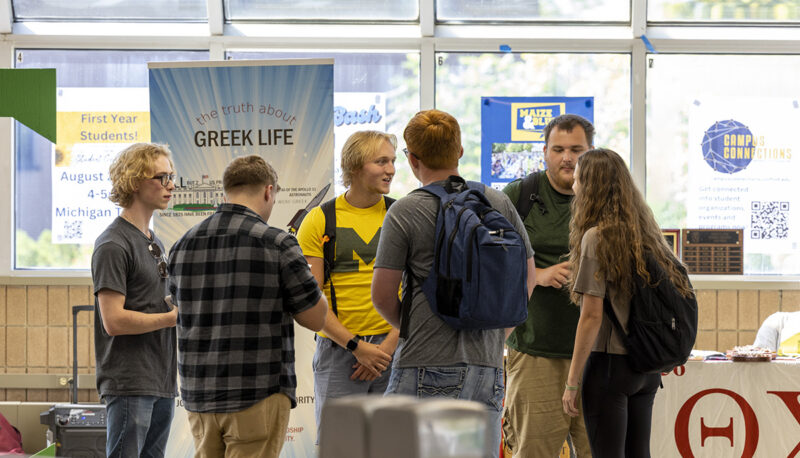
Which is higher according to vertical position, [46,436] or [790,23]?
[790,23]

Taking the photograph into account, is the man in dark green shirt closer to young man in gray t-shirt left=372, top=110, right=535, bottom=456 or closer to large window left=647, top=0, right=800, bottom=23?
young man in gray t-shirt left=372, top=110, right=535, bottom=456

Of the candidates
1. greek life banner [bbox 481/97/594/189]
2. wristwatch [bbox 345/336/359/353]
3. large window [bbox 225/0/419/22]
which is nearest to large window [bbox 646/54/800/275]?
greek life banner [bbox 481/97/594/189]

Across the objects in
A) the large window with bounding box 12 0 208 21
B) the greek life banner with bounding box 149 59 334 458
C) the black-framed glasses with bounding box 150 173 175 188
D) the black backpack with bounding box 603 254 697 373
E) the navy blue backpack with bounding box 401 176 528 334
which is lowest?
the black backpack with bounding box 603 254 697 373

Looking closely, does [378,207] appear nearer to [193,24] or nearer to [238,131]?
[238,131]

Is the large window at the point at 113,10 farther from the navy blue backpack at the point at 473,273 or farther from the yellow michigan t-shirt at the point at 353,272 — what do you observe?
the navy blue backpack at the point at 473,273

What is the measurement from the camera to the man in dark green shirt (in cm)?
279

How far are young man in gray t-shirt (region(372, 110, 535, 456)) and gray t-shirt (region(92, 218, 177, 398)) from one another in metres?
0.87

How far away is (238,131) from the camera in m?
3.84

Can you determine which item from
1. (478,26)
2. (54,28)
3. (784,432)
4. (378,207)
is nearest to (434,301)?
(378,207)

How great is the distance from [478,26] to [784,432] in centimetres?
305

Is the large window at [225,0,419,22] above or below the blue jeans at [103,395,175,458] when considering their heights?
above

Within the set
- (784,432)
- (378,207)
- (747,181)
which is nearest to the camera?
(378,207)

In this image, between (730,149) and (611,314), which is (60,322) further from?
(730,149)

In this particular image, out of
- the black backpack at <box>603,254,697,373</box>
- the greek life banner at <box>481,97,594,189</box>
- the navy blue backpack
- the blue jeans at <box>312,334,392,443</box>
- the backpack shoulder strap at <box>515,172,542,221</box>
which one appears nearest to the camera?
the navy blue backpack
